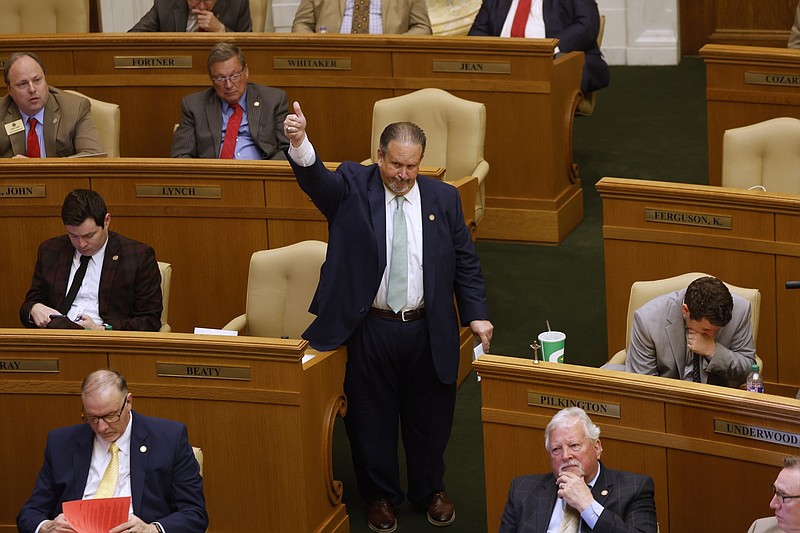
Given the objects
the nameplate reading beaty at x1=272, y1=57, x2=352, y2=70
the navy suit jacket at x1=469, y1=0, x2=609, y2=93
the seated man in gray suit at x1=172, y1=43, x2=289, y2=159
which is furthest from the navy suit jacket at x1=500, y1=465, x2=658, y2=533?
the navy suit jacket at x1=469, y1=0, x2=609, y2=93

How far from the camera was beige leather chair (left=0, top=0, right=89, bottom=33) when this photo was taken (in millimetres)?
8336

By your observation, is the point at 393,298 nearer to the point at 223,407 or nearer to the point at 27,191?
the point at 223,407

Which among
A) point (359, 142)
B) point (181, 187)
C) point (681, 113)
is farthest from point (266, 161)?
point (681, 113)

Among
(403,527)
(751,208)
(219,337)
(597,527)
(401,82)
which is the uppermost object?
(401,82)

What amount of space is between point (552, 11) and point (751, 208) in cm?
263

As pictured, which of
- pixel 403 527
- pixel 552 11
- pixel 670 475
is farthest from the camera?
pixel 552 11

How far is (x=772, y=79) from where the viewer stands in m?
6.65

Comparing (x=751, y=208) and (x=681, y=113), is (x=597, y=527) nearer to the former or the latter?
(x=751, y=208)

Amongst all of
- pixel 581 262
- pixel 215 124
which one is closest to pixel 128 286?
pixel 215 124

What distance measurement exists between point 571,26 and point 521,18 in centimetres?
29

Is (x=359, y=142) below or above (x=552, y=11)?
below

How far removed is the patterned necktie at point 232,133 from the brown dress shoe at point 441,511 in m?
2.24

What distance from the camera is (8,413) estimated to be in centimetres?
509

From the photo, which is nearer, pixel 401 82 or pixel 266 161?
pixel 266 161
